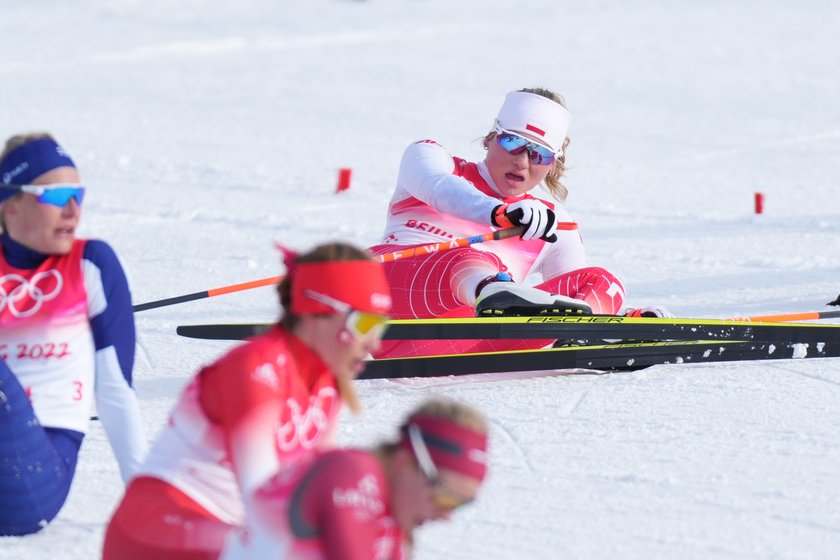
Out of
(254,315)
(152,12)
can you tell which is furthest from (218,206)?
(152,12)

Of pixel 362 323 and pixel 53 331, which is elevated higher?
pixel 362 323

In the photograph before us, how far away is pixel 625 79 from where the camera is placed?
1483 cm

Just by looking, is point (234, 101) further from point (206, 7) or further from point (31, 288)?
point (31, 288)

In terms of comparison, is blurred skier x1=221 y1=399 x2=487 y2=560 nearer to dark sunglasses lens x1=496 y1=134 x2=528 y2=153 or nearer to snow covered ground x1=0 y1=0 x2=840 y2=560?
snow covered ground x1=0 y1=0 x2=840 y2=560

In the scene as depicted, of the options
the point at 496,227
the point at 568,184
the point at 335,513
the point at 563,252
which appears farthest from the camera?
the point at 568,184

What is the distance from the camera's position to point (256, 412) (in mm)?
2465

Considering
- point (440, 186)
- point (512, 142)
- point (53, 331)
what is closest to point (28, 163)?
point (53, 331)

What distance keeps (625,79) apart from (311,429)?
12702 mm

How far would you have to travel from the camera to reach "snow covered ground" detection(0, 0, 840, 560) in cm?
375

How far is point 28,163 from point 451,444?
62.4 inches

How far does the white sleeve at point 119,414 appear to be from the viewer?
3.30m

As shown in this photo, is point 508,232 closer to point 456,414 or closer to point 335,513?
point 456,414

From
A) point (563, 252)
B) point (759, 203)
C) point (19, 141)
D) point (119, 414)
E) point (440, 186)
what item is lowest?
point (759, 203)

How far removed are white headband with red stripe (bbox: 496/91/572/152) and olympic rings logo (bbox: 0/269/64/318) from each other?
2497 millimetres
